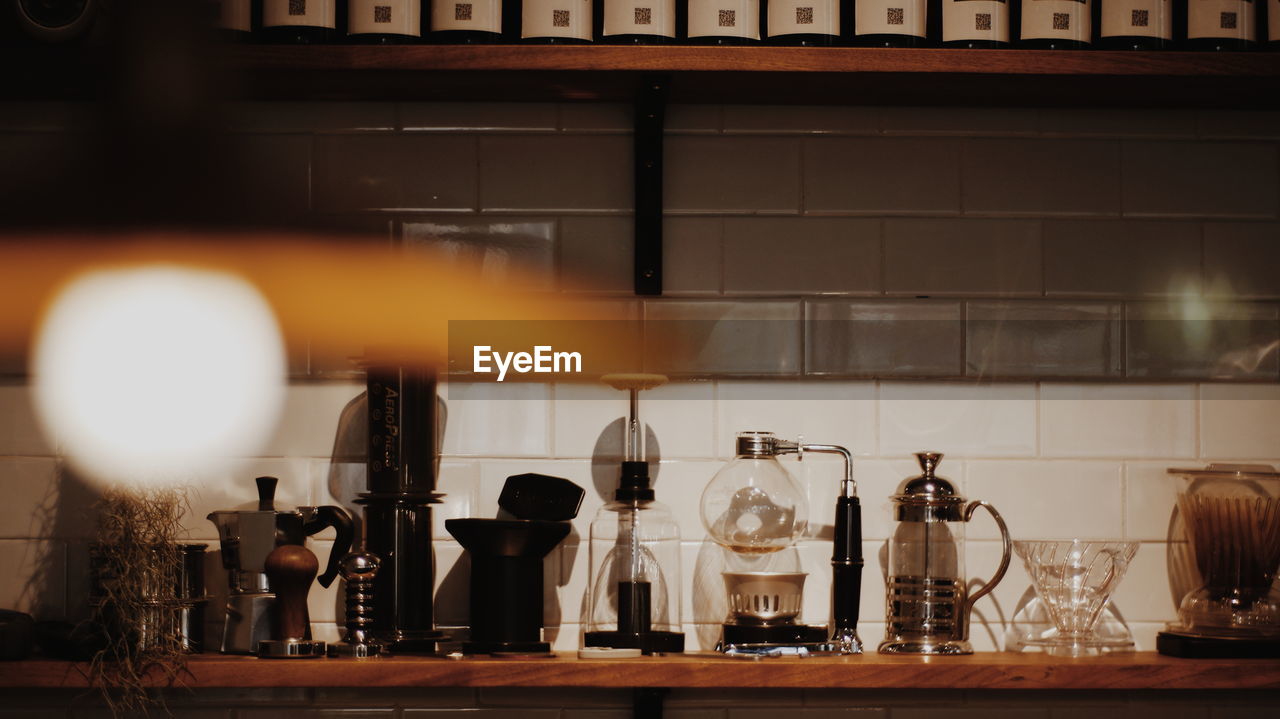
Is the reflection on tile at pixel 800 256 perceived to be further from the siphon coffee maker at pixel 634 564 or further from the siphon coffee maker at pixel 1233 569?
the siphon coffee maker at pixel 1233 569

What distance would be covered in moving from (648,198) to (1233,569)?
2.93 feet

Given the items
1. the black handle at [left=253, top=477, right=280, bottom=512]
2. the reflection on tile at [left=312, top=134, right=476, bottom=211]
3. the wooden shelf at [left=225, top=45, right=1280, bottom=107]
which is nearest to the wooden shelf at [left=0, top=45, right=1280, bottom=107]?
the wooden shelf at [left=225, top=45, right=1280, bottom=107]

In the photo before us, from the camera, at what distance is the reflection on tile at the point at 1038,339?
1745 millimetres

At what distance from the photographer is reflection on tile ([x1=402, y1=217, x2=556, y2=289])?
1.74 metres

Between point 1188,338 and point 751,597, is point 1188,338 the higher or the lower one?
the higher one

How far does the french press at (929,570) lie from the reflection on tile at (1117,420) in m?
0.20

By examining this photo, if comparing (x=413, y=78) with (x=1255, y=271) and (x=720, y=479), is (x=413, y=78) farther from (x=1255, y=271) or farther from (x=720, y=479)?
(x=1255, y=271)

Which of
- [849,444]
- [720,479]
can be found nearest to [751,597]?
[720,479]

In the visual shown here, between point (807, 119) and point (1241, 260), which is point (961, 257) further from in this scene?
point (1241, 260)

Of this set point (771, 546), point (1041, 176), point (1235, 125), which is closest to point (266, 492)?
point (771, 546)

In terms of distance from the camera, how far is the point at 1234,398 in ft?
5.73

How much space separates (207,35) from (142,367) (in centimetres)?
47

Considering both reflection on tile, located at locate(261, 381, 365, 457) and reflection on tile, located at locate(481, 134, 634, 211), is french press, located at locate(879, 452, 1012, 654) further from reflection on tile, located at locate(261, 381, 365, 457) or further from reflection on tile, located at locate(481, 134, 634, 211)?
reflection on tile, located at locate(261, 381, 365, 457)

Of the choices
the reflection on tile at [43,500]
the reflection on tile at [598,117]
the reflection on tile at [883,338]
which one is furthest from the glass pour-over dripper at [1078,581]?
the reflection on tile at [43,500]
